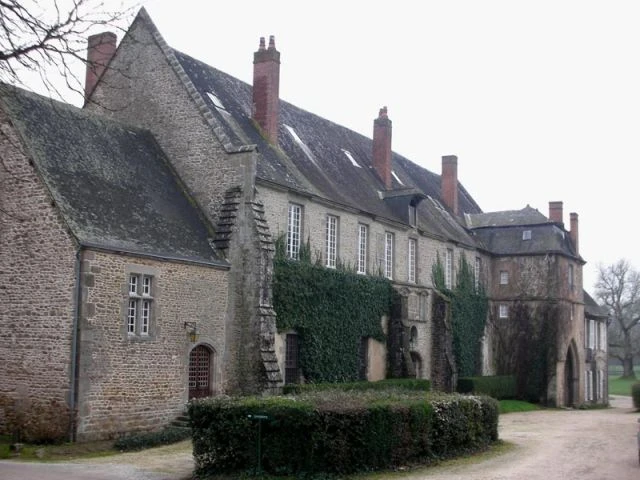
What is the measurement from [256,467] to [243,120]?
16245 mm

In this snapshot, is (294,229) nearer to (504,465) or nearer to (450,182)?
(504,465)

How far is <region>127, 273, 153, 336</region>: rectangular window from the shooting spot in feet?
70.2

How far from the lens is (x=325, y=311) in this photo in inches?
1109

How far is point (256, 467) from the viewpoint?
15.0m

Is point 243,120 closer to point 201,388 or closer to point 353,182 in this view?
point 353,182

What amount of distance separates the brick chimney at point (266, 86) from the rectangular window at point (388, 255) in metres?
6.71

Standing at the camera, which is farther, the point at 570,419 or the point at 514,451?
the point at 570,419

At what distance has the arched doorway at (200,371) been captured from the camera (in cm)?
2348

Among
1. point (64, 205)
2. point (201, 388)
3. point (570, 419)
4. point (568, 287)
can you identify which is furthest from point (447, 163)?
point (64, 205)

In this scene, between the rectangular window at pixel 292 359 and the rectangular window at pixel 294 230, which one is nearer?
the rectangular window at pixel 292 359

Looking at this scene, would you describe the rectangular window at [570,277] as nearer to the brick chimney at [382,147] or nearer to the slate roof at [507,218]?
the slate roof at [507,218]

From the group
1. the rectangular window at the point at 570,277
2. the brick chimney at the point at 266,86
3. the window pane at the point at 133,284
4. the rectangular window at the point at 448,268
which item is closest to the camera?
the window pane at the point at 133,284

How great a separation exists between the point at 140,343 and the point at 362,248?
39.8 feet

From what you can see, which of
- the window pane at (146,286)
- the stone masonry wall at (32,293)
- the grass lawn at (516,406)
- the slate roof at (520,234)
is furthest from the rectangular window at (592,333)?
the stone masonry wall at (32,293)
